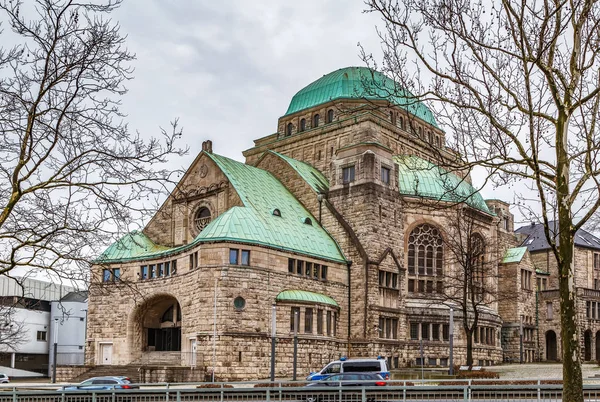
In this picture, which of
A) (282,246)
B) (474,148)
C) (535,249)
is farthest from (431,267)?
(474,148)

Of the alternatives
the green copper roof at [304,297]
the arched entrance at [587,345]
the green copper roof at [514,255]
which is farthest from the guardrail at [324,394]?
the arched entrance at [587,345]

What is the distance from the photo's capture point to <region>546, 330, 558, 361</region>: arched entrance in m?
70.5

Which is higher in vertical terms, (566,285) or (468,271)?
(468,271)

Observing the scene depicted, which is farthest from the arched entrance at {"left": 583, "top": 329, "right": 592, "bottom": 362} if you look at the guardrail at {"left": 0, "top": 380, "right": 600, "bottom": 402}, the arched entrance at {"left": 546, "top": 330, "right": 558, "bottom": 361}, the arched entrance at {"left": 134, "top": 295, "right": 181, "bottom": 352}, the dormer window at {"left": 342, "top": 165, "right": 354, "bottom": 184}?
the guardrail at {"left": 0, "top": 380, "right": 600, "bottom": 402}

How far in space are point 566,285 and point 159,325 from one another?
3969 centimetres

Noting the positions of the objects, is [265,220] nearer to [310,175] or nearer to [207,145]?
[310,175]

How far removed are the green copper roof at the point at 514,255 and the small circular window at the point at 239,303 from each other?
30.3 m

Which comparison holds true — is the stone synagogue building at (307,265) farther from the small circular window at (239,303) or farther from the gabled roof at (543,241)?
the gabled roof at (543,241)

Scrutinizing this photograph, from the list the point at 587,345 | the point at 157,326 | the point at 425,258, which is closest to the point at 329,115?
the point at 425,258

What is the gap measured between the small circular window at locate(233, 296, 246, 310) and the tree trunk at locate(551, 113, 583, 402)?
29.7m

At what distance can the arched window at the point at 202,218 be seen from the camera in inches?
1997

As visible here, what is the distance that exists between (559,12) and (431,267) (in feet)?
138

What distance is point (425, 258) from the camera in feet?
179

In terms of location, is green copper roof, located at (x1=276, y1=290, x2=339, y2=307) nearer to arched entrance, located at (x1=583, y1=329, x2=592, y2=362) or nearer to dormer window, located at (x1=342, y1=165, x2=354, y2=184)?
dormer window, located at (x1=342, y1=165, x2=354, y2=184)
